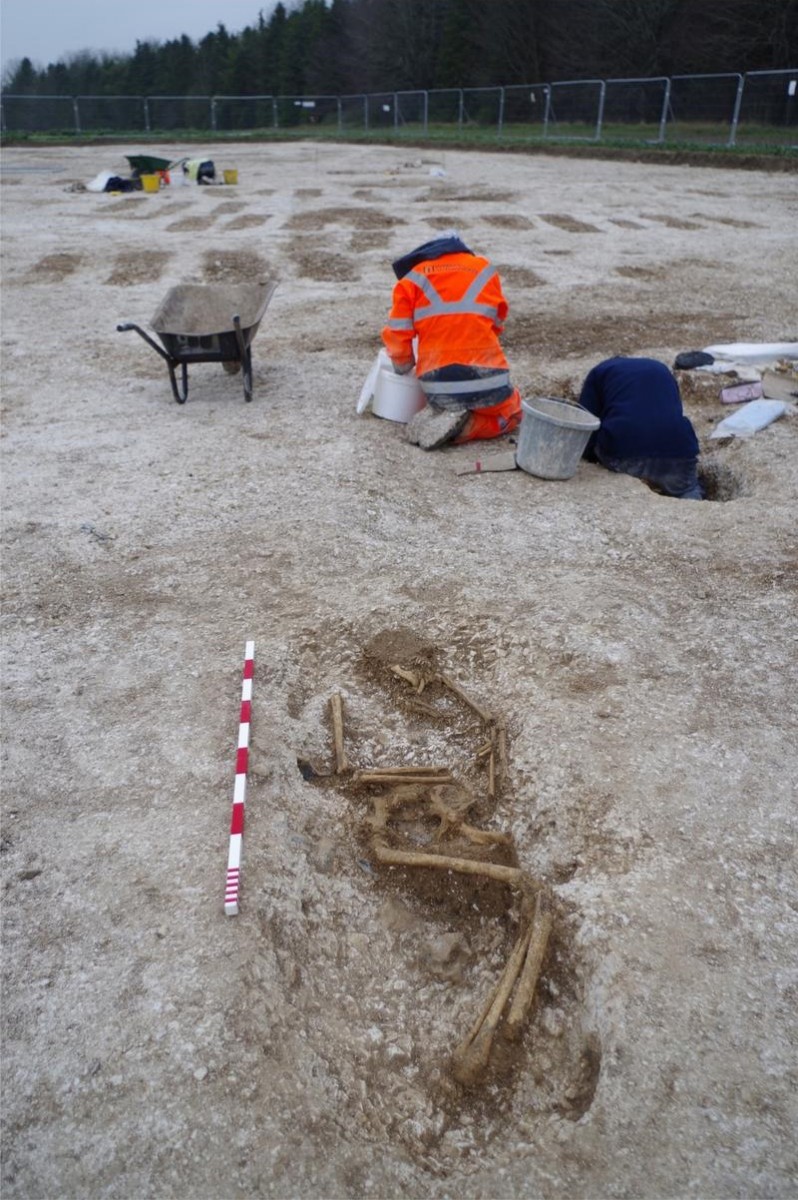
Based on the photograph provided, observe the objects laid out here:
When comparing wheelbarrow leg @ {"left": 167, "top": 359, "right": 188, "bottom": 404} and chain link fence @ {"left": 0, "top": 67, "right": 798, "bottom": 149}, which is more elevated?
chain link fence @ {"left": 0, "top": 67, "right": 798, "bottom": 149}

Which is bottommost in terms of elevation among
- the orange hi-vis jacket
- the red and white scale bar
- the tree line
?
the red and white scale bar

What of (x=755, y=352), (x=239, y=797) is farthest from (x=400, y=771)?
(x=755, y=352)

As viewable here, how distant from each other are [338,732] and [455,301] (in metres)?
3.76

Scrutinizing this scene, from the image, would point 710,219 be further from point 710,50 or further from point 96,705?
point 710,50

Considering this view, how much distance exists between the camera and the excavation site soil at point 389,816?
7.66 ft

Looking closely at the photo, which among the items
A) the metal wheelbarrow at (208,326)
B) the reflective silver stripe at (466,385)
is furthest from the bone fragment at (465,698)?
the metal wheelbarrow at (208,326)

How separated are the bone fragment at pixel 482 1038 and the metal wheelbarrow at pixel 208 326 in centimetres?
545

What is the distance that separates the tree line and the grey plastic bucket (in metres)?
32.5

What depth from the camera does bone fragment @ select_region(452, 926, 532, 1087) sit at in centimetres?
252

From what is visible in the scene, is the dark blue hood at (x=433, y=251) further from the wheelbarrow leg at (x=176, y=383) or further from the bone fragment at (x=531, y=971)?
the bone fragment at (x=531, y=971)

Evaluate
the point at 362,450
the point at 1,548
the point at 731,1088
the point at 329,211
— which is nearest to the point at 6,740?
the point at 1,548

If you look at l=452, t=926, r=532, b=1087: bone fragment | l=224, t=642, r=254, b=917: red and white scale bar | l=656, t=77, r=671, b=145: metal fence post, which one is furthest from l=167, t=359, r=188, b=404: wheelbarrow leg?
l=656, t=77, r=671, b=145: metal fence post

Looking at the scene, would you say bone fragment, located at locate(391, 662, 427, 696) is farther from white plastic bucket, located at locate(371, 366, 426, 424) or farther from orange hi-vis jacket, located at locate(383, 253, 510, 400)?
white plastic bucket, located at locate(371, 366, 426, 424)

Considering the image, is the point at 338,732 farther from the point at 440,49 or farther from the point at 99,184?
the point at 440,49
